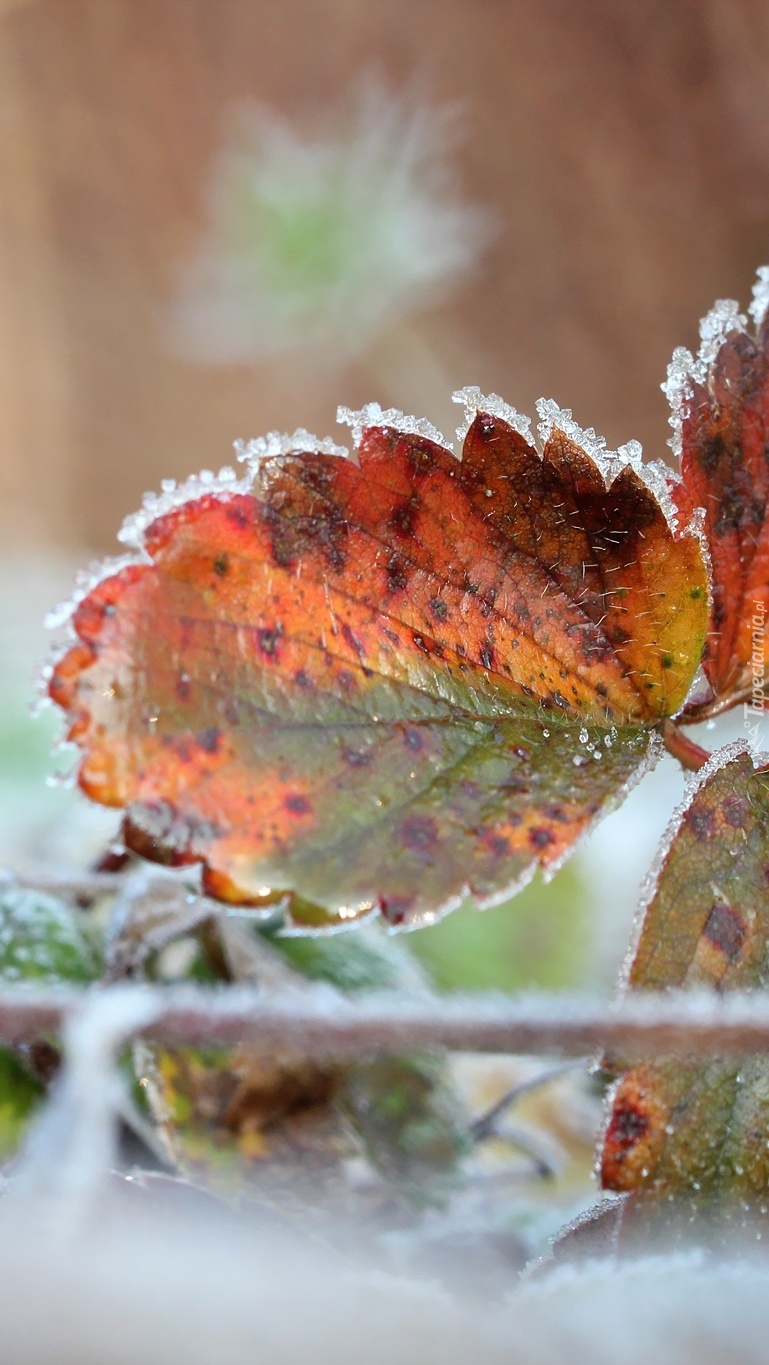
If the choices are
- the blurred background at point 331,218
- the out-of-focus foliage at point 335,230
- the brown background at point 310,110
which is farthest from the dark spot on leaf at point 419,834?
the out-of-focus foliage at point 335,230

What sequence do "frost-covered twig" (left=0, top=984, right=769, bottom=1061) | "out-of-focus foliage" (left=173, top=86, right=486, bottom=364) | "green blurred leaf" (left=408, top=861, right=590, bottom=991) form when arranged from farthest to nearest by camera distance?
"out-of-focus foliage" (left=173, top=86, right=486, bottom=364)
"green blurred leaf" (left=408, top=861, right=590, bottom=991)
"frost-covered twig" (left=0, top=984, right=769, bottom=1061)

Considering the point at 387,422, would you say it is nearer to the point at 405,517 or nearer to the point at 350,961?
the point at 405,517

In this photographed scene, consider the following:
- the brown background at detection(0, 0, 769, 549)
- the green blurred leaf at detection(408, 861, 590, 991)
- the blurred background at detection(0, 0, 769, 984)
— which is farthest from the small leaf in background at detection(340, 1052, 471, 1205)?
the brown background at detection(0, 0, 769, 549)

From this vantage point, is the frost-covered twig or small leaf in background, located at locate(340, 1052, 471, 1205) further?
small leaf in background, located at locate(340, 1052, 471, 1205)

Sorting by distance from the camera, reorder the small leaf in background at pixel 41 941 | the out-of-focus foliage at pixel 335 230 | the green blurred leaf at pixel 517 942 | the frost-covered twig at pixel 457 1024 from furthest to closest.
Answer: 1. the out-of-focus foliage at pixel 335 230
2. the green blurred leaf at pixel 517 942
3. the small leaf in background at pixel 41 941
4. the frost-covered twig at pixel 457 1024

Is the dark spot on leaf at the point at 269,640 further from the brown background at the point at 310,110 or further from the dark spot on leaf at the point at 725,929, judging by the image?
the brown background at the point at 310,110

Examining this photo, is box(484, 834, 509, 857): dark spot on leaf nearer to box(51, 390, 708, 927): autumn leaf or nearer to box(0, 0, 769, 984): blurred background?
box(51, 390, 708, 927): autumn leaf

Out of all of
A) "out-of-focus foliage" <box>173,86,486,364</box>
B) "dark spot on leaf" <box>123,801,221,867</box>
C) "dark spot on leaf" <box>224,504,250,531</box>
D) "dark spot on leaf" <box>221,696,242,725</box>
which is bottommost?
"dark spot on leaf" <box>123,801,221,867</box>

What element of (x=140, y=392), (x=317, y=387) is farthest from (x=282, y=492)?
(x=140, y=392)
